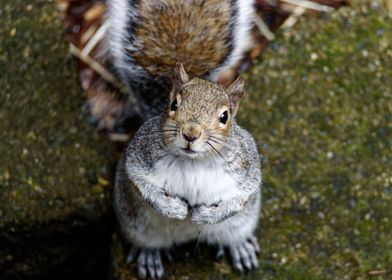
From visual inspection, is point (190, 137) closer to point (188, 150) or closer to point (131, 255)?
point (188, 150)

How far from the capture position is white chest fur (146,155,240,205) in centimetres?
206

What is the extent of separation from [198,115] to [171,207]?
304 millimetres

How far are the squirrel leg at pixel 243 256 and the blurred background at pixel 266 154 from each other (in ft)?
0.10

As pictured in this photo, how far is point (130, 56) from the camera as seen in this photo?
227 centimetres

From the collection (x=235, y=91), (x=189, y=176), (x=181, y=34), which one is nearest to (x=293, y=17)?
(x=181, y=34)

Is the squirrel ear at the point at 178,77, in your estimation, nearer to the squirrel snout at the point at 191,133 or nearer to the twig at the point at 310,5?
the squirrel snout at the point at 191,133

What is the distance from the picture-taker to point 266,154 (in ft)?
8.52

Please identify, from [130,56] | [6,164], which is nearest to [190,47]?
[130,56]

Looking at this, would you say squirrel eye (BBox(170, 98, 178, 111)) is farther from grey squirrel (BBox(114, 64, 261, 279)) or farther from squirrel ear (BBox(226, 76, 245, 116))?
squirrel ear (BBox(226, 76, 245, 116))

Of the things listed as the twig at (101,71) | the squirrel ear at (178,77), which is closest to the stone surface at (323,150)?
the twig at (101,71)

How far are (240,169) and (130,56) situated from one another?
0.47 metres

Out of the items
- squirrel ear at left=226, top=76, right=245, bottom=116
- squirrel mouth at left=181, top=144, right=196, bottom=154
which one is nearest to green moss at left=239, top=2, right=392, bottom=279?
squirrel ear at left=226, top=76, right=245, bottom=116

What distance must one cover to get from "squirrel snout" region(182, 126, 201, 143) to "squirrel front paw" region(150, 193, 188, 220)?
0.27 meters

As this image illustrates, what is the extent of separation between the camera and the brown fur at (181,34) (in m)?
2.22
